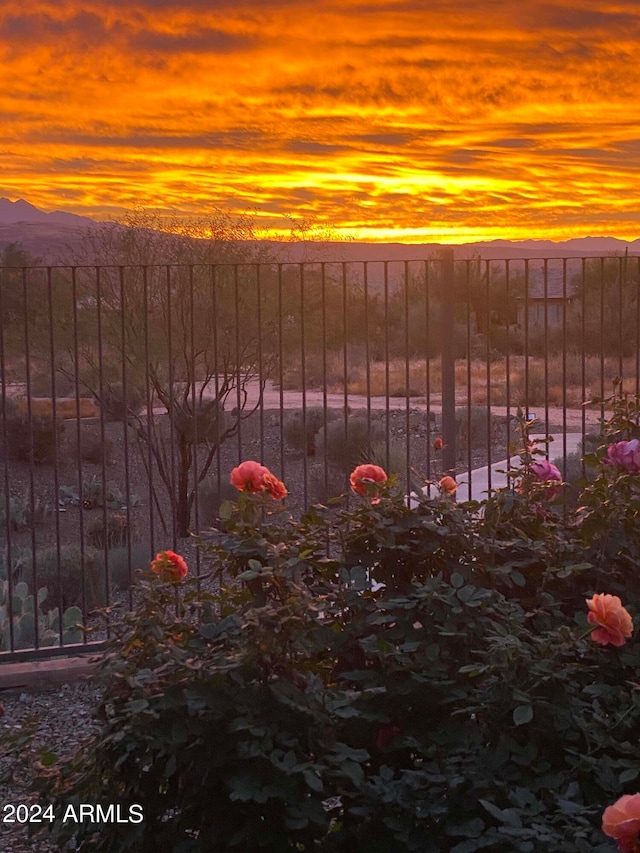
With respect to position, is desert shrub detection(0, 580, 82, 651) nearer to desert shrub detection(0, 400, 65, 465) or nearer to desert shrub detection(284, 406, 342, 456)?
desert shrub detection(0, 400, 65, 465)

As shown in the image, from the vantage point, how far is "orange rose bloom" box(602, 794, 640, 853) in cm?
207

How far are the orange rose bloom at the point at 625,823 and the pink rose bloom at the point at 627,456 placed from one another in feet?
5.41

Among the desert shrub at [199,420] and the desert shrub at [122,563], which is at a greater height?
the desert shrub at [199,420]

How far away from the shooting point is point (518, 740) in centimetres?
285

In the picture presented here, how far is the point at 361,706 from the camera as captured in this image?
294cm

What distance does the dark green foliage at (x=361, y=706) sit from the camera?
Result: 8.34ft

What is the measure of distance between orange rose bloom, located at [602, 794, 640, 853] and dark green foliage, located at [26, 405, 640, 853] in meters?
0.18

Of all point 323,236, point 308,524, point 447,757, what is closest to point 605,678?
point 447,757

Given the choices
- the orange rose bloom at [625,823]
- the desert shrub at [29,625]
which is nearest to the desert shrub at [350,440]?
the desert shrub at [29,625]

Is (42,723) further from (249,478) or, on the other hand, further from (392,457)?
(392,457)

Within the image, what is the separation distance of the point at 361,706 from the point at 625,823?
3.21ft

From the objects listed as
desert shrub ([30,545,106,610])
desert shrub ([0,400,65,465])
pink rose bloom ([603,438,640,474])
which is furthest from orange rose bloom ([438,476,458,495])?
desert shrub ([0,400,65,465])

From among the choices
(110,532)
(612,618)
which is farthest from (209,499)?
(612,618)

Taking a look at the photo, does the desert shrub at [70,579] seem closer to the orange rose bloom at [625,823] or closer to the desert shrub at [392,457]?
the desert shrub at [392,457]
